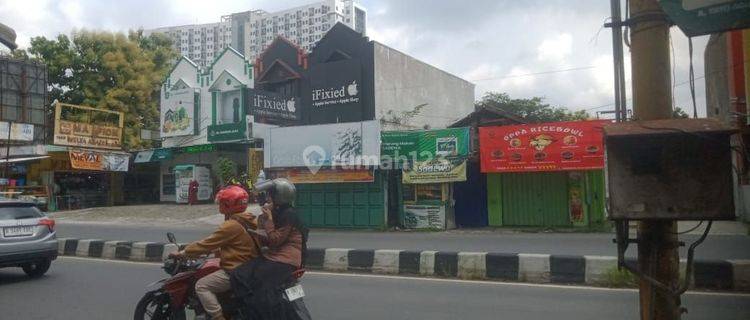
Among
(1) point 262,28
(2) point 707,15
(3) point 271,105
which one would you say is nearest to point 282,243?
(2) point 707,15

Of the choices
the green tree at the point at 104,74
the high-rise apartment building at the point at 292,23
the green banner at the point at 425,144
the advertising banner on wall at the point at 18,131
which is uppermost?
the high-rise apartment building at the point at 292,23

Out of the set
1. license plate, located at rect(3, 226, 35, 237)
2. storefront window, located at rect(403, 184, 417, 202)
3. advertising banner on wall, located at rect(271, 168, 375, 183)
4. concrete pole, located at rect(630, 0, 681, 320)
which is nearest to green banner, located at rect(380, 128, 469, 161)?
advertising banner on wall, located at rect(271, 168, 375, 183)

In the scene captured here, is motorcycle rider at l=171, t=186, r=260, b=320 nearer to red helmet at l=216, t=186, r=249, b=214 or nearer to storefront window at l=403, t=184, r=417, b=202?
red helmet at l=216, t=186, r=249, b=214

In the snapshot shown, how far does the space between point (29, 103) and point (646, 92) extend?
40696 millimetres

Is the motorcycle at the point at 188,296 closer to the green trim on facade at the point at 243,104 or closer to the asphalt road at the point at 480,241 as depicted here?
the asphalt road at the point at 480,241

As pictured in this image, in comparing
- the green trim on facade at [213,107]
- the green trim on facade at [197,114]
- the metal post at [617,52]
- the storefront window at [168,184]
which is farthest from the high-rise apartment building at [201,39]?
the metal post at [617,52]

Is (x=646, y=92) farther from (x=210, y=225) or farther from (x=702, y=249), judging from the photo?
(x=210, y=225)

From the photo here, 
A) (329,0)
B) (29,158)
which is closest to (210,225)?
(29,158)

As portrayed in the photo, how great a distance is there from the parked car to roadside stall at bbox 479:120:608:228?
12217 mm

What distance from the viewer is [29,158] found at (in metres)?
29.5

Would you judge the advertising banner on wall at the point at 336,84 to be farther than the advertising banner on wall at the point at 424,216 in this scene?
Yes

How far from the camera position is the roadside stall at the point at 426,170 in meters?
18.0

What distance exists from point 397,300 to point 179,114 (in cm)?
2730

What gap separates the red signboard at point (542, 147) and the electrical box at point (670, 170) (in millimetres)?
13908
